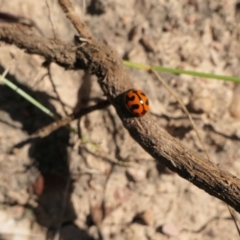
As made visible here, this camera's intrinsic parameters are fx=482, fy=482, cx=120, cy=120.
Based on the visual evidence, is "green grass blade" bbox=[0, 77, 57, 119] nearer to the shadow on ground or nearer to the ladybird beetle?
the shadow on ground

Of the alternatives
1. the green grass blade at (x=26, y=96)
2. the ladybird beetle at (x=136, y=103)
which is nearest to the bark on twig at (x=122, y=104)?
the ladybird beetle at (x=136, y=103)

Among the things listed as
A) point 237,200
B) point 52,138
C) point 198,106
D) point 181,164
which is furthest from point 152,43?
point 237,200

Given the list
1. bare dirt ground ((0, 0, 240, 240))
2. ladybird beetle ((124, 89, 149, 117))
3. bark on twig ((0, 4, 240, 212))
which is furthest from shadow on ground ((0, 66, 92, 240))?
ladybird beetle ((124, 89, 149, 117))

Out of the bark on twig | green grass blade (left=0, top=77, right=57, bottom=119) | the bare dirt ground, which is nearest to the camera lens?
the bark on twig

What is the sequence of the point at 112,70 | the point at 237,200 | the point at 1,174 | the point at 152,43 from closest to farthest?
the point at 237,200 < the point at 112,70 < the point at 1,174 < the point at 152,43

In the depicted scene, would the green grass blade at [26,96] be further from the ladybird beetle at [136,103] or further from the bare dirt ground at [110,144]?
the ladybird beetle at [136,103]

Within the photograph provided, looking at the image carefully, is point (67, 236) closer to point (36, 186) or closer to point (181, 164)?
point (36, 186)
